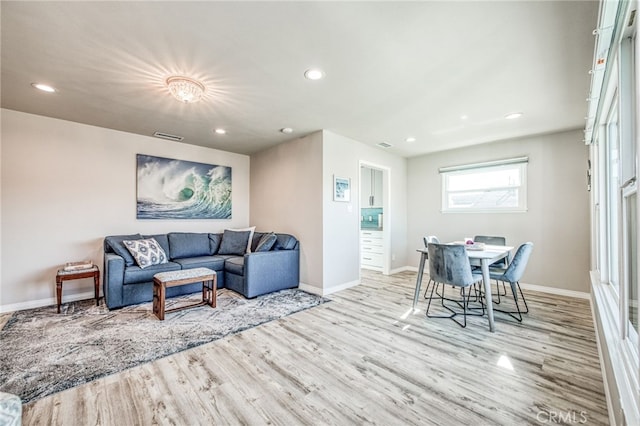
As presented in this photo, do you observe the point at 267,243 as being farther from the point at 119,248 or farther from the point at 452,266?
the point at 452,266

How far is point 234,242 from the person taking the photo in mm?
4758

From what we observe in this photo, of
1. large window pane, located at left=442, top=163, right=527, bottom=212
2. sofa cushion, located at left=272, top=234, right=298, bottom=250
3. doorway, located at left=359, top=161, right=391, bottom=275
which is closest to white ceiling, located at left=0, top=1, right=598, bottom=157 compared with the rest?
large window pane, located at left=442, top=163, right=527, bottom=212

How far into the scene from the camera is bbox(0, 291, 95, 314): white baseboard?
324 cm

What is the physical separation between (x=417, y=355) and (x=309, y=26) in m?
2.68

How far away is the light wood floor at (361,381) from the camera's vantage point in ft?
5.10

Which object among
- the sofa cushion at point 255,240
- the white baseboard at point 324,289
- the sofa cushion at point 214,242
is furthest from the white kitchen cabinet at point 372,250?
the sofa cushion at point 214,242

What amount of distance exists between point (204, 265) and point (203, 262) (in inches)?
2.3

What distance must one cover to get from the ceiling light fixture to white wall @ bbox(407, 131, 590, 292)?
15.0 feet

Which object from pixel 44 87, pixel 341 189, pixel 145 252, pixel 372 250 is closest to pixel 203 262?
pixel 145 252

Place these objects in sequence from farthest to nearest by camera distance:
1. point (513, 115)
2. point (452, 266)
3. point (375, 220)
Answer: point (375, 220)
point (513, 115)
point (452, 266)

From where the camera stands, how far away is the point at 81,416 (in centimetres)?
153

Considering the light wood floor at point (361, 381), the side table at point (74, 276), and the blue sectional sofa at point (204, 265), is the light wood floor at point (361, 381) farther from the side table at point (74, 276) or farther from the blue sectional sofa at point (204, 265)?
the side table at point (74, 276)

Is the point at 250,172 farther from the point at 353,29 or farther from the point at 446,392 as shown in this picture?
the point at 446,392

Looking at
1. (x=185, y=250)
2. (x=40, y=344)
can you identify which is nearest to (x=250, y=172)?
(x=185, y=250)
